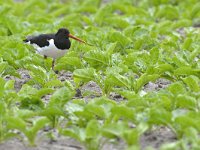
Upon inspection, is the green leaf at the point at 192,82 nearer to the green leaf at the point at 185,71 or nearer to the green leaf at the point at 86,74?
the green leaf at the point at 185,71

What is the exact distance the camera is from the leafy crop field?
5395 millimetres

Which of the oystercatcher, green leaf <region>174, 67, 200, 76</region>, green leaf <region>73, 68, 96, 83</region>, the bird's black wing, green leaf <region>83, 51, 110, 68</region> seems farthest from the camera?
the bird's black wing

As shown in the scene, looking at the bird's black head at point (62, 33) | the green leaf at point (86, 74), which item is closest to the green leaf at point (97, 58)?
the green leaf at point (86, 74)

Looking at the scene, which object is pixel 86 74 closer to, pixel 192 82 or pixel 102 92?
pixel 102 92

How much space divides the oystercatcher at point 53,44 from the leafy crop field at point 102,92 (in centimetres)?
12

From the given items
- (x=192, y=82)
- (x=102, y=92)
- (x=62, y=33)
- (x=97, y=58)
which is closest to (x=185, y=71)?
(x=192, y=82)

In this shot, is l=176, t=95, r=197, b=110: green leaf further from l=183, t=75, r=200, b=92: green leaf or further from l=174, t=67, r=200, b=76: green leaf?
l=174, t=67, r=200, b=76: green leaf

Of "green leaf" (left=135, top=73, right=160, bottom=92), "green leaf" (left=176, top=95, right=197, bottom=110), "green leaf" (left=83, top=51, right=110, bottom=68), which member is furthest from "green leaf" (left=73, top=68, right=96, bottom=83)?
"green leaf" (left=176, top=95, right=197, bottom=110)

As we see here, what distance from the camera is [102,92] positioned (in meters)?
7.02

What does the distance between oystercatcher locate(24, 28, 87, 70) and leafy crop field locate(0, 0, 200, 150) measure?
0.41ft

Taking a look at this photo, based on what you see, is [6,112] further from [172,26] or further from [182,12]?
[182,12]

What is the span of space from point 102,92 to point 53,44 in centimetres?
178

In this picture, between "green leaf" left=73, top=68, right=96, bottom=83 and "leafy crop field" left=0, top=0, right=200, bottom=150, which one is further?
"green leaf" left=73, top=68, right=96, bottom=83

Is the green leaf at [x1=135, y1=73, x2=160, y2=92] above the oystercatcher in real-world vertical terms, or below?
below
